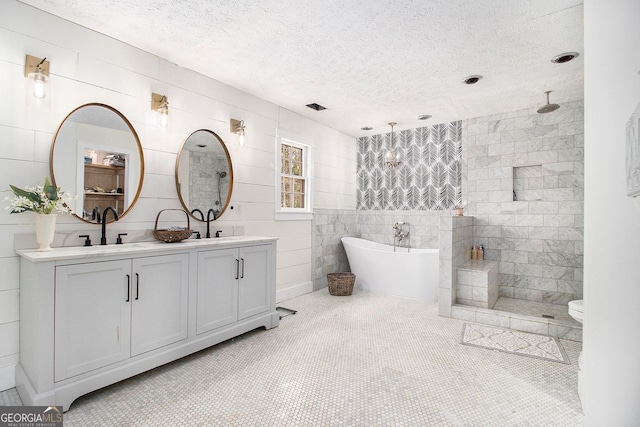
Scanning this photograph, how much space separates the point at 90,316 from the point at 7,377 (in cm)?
81

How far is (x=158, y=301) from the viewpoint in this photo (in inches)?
98.2

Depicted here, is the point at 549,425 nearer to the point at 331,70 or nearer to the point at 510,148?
the point at 331,70

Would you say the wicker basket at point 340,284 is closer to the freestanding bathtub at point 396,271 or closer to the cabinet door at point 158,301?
the freestanding bathtub at point 396,271

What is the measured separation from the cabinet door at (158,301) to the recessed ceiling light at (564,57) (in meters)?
3.83

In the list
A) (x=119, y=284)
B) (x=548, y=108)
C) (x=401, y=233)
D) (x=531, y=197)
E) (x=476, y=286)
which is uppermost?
(x=548, y=108)

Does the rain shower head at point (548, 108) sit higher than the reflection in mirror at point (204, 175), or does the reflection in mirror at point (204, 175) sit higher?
the rain shower head at point (548, 108)

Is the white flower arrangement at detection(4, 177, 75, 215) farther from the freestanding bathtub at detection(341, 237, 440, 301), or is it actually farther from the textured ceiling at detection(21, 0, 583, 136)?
the freestanding bathtub at detection(341, 237, 440, 301)

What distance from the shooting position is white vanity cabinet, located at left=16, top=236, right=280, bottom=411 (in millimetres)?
1979

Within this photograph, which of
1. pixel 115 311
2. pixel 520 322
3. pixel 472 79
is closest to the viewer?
pixel 115 311

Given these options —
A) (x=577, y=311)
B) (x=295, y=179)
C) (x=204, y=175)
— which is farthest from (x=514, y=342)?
(x=204, y=175)

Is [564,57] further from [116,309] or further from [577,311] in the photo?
[116,309]

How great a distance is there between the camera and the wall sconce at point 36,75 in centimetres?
235

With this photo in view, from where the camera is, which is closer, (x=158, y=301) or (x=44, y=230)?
(x=44, y=230)

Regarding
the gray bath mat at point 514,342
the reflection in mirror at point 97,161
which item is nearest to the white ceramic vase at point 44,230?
the reflection in mirror at point 97,161
